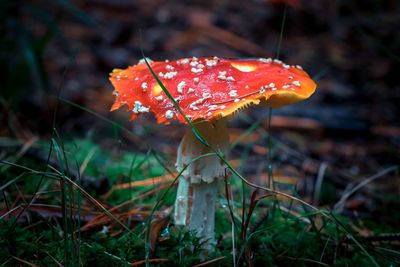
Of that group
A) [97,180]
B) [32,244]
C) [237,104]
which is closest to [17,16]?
[97,180]

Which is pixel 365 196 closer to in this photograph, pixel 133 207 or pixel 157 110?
pixel 133 207

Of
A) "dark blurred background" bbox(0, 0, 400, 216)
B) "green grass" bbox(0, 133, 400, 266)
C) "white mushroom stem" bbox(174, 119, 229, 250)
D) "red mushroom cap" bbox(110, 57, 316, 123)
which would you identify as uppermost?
"dark blurred background" bbox(0, 0, 400, 216)

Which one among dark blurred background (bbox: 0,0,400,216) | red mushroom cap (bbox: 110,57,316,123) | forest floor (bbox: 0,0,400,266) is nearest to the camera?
red mushroom cap (bbox: 110,57,316,123)

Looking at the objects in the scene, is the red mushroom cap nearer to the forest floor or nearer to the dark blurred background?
the forest floor

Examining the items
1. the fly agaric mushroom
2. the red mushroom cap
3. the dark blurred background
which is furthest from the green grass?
the dark blurred background

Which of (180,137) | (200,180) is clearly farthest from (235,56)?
(200,180)
